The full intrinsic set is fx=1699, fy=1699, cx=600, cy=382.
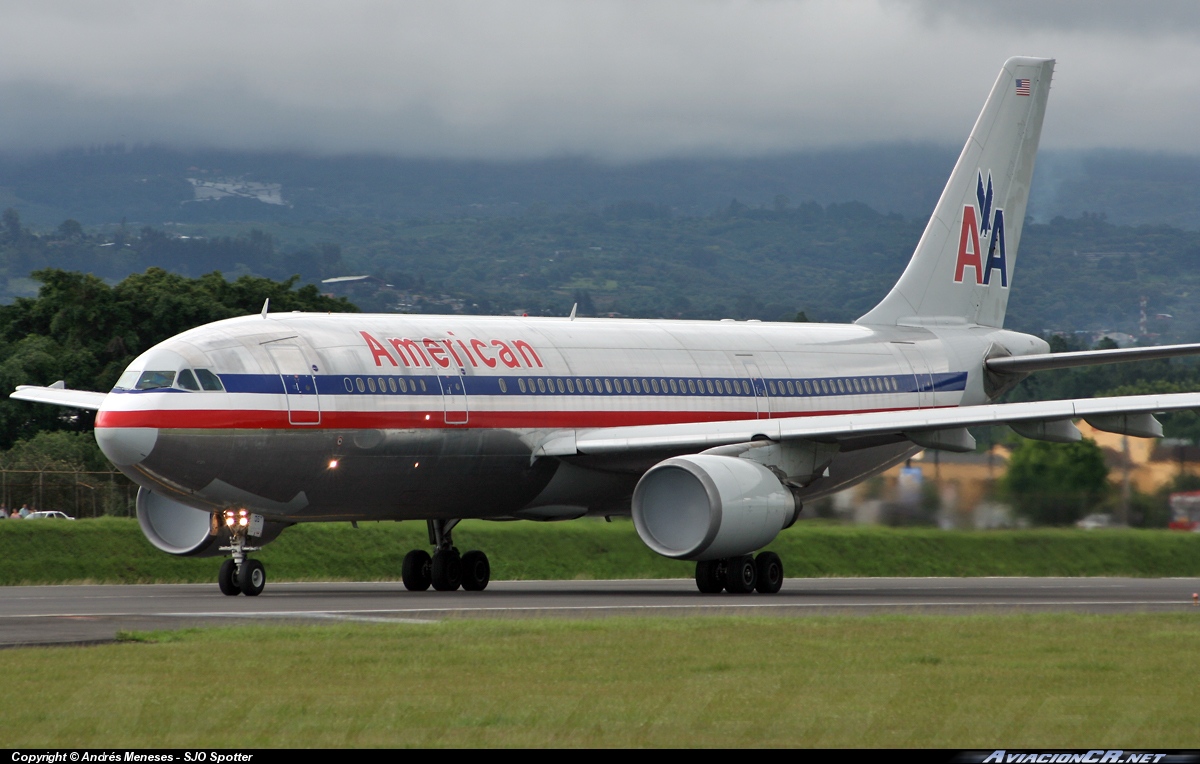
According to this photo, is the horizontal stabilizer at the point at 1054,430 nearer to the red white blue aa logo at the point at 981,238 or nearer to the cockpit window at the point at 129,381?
the red white blue aa logo at the point at 981,238

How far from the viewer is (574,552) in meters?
38.3

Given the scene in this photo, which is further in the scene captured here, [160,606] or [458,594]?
[458,594]

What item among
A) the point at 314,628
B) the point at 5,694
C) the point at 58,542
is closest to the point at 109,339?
the point at 58,542

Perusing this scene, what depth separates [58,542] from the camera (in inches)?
1398

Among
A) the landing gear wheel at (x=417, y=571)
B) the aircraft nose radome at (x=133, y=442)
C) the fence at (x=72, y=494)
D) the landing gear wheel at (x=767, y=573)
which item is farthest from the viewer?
the fence at (x=72, y=494)

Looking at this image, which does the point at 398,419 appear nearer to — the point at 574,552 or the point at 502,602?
the point at 502,602

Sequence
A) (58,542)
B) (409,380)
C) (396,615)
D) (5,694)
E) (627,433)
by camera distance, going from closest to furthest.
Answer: (5,694) < (396,615) < (409,380) < (627,433) < (58,542)

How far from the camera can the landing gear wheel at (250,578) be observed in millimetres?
25703

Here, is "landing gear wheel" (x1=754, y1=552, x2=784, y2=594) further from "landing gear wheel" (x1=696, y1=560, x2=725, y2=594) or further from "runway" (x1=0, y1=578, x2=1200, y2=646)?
"landing gear wheel" (x1=696, y1=560, x2=725, y2=594)

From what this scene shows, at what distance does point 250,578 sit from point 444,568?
5.03m

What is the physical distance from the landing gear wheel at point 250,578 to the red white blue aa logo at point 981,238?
1899 cm

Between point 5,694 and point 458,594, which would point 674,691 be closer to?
point 5,694

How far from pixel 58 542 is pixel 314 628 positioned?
1871 cm

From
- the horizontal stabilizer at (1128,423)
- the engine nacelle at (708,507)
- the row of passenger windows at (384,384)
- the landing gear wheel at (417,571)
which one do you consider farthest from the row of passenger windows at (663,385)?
the horizontal stabilizer at (1128,423)
